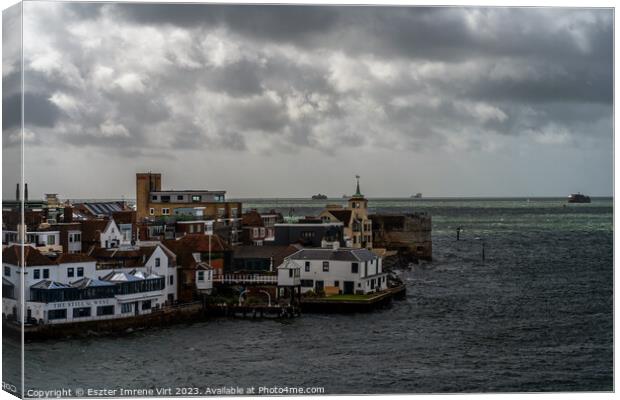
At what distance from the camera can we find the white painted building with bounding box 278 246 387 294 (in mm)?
28469

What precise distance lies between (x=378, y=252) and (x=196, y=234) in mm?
5436

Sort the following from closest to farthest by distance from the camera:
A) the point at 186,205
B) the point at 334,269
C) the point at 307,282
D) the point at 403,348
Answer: the point at 403,348 < the point at 307,282 < the point at 334,269 < the point at 186,205

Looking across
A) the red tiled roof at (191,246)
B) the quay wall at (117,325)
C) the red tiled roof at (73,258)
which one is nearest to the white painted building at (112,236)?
the red tiled roof at (73,258)

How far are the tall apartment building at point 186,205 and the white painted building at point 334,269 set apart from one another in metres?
2.34

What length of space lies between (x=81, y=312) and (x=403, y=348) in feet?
22.3

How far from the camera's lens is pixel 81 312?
23.4 m

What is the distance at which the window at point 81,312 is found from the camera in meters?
23.3

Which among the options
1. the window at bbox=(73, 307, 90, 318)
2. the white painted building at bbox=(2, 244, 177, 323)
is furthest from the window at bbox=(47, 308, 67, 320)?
the window at bbox=(73, 307, 90, 318)

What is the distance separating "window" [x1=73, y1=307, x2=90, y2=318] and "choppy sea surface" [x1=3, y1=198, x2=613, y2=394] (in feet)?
1.98

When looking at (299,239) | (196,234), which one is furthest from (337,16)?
(299,239)

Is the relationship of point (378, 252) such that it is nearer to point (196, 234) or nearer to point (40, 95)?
point (196, 234)

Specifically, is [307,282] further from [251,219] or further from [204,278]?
[251,219]

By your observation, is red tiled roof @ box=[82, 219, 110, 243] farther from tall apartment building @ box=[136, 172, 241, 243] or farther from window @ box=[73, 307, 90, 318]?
window @ box=[73, 307, 90, 318]

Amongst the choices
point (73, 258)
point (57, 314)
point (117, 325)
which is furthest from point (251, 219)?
point (57, 314)
